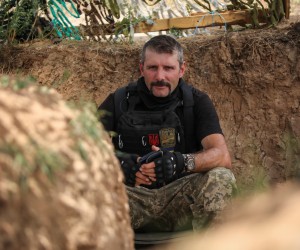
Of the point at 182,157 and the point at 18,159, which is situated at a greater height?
the point at 18,159

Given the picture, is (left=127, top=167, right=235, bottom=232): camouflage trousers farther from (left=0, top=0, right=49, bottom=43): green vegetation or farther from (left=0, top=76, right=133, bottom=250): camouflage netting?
(left=0, top=0, right=49, bottom=43): green vegetation

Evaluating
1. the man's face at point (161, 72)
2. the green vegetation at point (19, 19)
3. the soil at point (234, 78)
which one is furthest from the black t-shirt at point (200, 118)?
the green vegetation at point (19, 19)

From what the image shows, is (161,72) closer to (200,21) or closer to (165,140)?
(165,140)

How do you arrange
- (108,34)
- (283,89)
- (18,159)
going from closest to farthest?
1. (18,159)
2. (283,89)
3. (108,34)

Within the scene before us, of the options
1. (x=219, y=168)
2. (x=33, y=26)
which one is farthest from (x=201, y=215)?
(x=33, y=26)

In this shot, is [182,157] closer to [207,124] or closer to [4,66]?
[207,124]

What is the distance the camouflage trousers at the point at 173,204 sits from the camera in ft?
12.0

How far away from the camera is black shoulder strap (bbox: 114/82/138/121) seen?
3932 mm

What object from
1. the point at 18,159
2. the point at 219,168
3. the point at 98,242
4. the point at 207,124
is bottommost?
the point at 219,168

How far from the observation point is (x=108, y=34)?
6375 mm

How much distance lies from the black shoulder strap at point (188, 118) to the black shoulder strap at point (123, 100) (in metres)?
0.36

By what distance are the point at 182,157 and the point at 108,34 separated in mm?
3071

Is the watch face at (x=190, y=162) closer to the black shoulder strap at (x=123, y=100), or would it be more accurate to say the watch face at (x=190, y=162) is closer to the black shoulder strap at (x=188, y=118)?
the black shoulder strap at (x=188, y=118)

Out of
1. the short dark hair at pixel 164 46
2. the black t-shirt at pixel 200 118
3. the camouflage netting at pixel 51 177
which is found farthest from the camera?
the short dark hair at pixel 164 46
